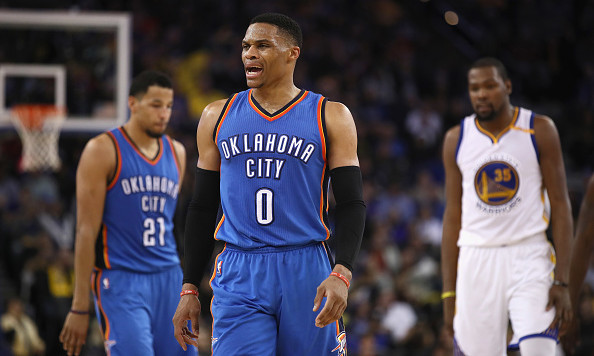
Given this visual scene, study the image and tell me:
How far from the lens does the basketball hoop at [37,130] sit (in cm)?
1026

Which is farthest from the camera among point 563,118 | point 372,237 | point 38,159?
point 563,118

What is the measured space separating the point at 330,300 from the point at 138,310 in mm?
2291

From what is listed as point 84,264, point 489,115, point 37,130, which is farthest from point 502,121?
point 37,130

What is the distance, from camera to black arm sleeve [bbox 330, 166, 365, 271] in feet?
13.1

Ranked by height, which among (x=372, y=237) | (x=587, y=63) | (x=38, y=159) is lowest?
(x=372, y=237)

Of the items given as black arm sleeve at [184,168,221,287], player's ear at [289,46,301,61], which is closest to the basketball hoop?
black arm sleeve at [184,168,221,287]

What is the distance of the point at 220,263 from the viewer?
13.7 ft

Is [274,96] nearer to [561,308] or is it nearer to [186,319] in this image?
[186,319]

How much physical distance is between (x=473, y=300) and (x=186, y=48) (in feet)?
39.2

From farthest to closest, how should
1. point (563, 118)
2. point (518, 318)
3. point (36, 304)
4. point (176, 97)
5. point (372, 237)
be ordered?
point (563, 118), point (176, 97), point (372, 237), point (36, 304), point (518, 318)

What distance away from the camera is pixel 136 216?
19.2 feet

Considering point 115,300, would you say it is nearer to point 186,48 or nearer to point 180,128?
point 180,128

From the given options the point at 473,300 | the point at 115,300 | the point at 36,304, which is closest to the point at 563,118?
the point at 36,304

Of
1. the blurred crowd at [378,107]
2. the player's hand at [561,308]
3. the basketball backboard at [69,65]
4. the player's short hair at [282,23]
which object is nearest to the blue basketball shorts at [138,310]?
the player's short hair at [282,23]
